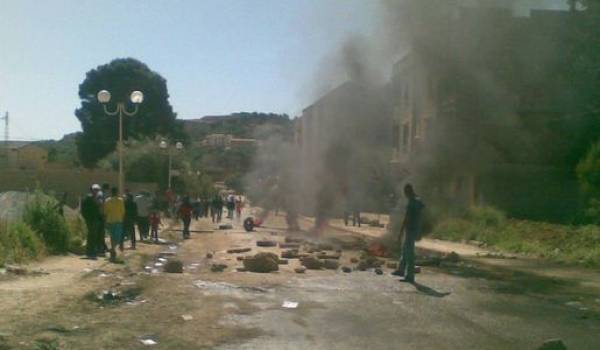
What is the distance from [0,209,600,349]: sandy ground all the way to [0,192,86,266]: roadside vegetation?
73 cm

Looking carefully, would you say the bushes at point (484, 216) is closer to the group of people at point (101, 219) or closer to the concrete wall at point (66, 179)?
the group of people at point (101, 219)

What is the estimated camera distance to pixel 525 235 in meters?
23.4

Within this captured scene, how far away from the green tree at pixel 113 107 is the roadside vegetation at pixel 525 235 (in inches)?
1727

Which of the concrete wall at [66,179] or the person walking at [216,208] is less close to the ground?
the concrete wall at [66,179]

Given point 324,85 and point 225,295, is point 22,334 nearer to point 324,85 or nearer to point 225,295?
point 225,295

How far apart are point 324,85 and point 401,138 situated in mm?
3194

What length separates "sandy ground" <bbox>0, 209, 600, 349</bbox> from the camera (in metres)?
8.22

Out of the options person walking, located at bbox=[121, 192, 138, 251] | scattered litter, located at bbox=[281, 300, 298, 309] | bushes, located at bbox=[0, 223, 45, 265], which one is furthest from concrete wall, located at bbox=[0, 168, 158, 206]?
scattered litter, located at bbox=[281, 300, 298, 309]

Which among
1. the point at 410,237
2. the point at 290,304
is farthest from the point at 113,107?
the point at 290,304

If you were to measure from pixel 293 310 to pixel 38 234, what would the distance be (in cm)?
931

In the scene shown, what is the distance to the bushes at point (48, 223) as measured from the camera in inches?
703

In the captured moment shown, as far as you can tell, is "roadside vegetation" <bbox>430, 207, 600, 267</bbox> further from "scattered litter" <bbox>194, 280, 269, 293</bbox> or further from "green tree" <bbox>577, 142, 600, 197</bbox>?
"scattered litter" <bbox>194, 280, 269, 293</bbox>

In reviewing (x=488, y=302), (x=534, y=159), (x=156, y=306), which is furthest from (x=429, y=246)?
(x=156, y=306)

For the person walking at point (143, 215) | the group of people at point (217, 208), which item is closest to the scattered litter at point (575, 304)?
the person walking at point (143, 215)
